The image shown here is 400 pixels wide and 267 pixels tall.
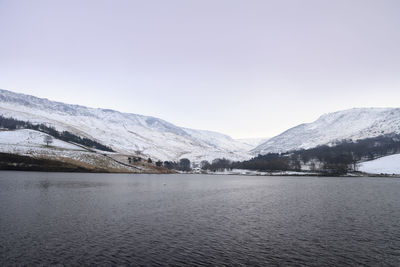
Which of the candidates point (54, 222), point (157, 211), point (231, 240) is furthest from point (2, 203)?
point (231, 240)

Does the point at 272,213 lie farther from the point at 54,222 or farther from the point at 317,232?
the point at 54,222

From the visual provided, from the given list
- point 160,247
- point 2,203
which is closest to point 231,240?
point 160,247

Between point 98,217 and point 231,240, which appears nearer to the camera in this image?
point 231,240

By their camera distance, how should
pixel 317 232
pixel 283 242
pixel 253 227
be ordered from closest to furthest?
pixel 283 242 → pixel 317 232 → pixel 253 227

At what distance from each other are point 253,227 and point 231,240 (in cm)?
971

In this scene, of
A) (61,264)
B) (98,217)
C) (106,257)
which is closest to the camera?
(61,264)

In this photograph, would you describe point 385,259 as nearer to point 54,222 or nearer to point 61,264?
point 61,264

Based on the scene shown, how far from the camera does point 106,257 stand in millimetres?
30328

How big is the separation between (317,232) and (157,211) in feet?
107

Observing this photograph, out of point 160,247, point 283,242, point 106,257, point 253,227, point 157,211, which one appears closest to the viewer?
point 106,257

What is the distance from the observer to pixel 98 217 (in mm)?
51500

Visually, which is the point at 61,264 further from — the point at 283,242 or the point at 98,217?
the point at 283,242

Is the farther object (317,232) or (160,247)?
(317,232)

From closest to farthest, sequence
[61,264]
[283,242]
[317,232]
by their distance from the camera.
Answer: [61,264], [283,242], [317,232]
